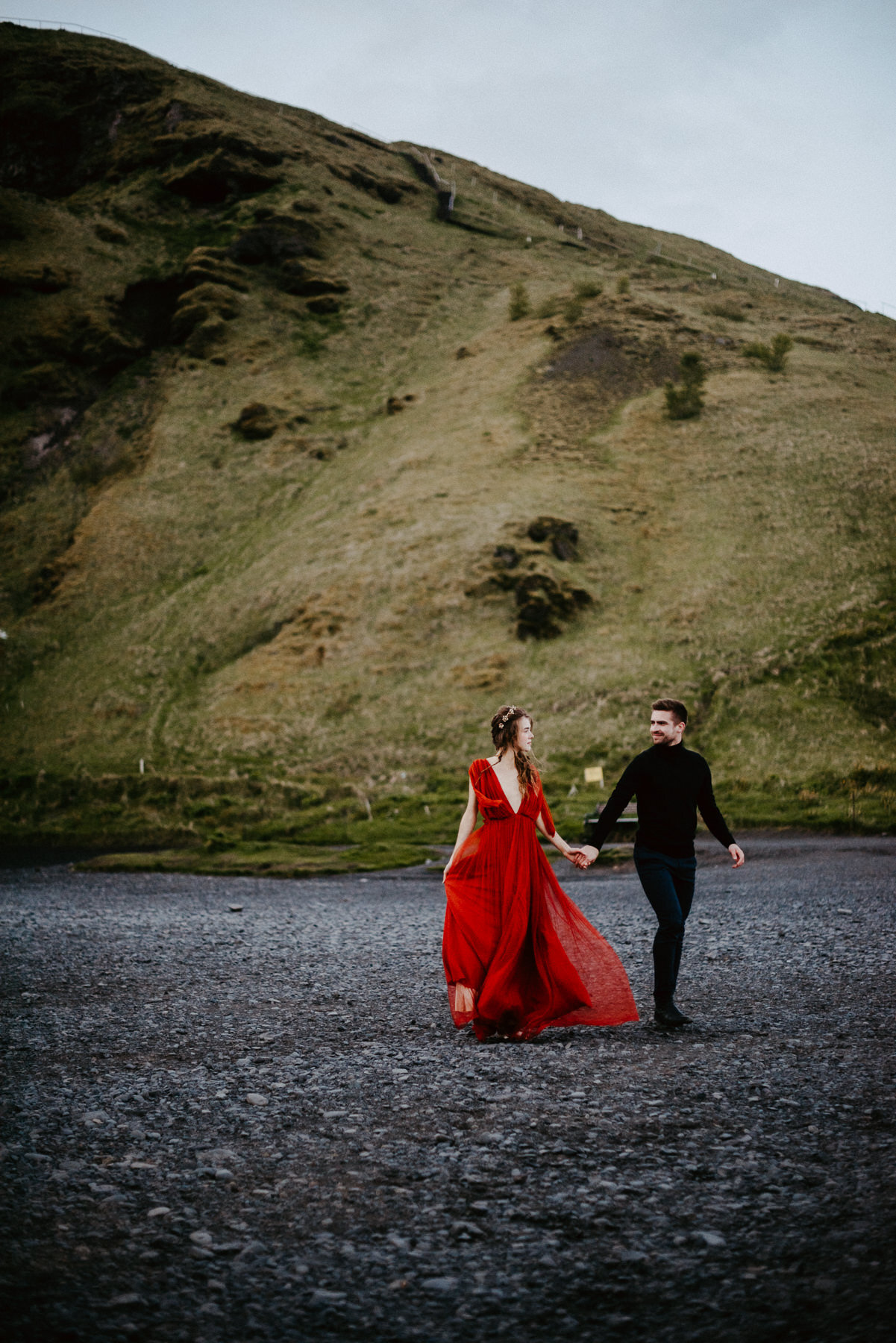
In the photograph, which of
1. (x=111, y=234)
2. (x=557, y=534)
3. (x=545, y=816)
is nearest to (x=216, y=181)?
(x=111, y=234)

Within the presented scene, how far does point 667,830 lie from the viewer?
7.01 meters

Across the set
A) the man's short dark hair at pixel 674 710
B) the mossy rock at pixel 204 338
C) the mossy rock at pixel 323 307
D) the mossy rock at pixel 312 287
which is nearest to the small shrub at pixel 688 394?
the mossy rock at pixel 323 307

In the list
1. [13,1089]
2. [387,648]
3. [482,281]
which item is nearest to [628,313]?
[482,281]

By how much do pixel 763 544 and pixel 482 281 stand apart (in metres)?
52.2

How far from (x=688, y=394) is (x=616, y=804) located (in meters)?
49.9

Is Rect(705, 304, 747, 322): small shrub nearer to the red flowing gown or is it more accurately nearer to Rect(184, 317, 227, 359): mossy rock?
Rect(184, 317, 227, 359): mossy rock

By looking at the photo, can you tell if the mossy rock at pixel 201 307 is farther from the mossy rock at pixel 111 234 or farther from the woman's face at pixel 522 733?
the woman's face at pixel 522 733

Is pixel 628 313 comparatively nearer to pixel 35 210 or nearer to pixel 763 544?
pixel 763 544

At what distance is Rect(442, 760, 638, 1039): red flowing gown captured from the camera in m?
7.13

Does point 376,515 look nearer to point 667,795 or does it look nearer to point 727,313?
point 727,313

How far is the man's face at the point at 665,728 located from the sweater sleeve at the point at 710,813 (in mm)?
395

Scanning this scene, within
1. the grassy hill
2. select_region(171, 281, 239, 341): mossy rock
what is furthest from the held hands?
select_region(171, 281, 239, 341): mossy rock

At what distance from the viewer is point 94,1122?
5.46 m

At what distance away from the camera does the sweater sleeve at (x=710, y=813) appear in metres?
7.20
